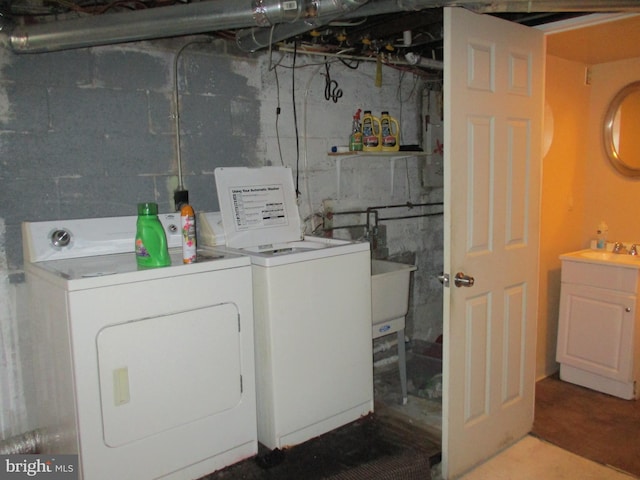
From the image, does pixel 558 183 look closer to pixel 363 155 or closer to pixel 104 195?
pixel 363 155

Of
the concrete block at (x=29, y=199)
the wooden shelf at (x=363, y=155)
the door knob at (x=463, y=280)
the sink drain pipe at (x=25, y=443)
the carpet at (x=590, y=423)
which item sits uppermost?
the wooden shelf at (x=363, y=155)

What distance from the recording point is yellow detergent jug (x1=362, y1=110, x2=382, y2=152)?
308cm

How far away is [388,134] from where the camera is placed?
10.4 feet

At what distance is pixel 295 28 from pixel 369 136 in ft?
3.23

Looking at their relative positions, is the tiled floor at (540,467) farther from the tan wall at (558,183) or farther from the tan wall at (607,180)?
the tan wall at (607,180)

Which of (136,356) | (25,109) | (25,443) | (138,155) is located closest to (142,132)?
(138,155)

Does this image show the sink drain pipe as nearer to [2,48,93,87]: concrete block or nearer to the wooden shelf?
[2,48,93,87]: concrete block

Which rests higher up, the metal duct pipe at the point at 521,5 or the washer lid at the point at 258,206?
the metal duct pipe at the point at 521,5

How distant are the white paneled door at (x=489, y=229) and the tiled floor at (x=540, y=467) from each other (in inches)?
2.2

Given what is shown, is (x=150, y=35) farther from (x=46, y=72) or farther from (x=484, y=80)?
(x=484, y=80)

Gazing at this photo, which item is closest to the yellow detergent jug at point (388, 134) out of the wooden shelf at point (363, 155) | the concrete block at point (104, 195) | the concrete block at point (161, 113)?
the wooden shelf at point (363, 155)

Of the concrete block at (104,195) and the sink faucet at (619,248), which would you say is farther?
the sink faucet at (619,248)

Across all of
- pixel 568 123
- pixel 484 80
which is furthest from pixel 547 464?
pixel 568 123

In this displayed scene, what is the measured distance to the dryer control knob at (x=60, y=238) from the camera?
2.14 meters
